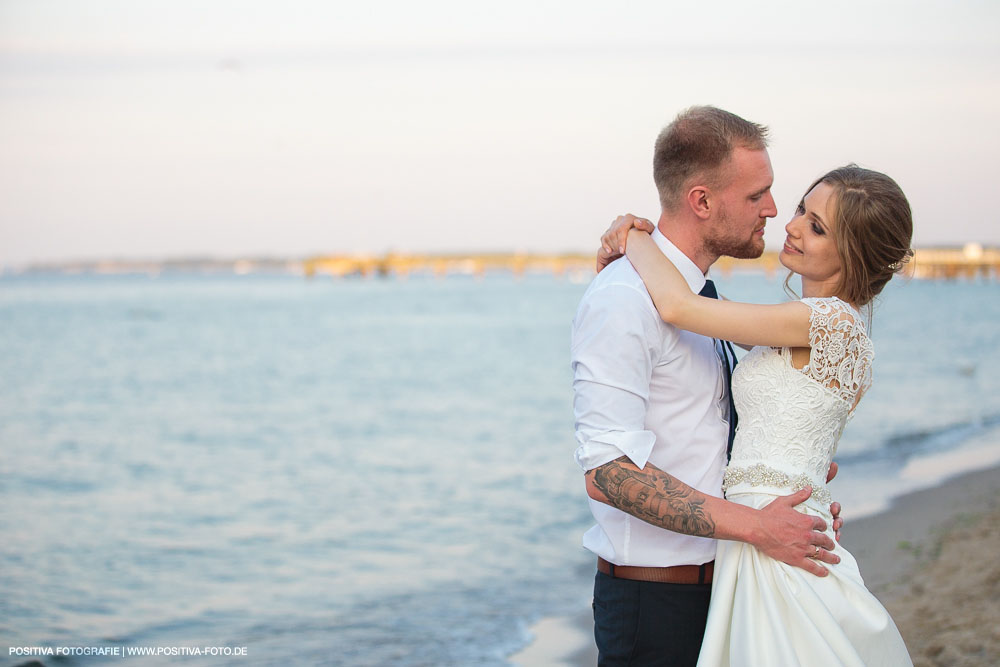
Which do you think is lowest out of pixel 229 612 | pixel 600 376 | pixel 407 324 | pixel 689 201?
pixel 407 324

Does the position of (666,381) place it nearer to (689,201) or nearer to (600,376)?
(600,376)

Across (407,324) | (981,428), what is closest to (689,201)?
(981,428)

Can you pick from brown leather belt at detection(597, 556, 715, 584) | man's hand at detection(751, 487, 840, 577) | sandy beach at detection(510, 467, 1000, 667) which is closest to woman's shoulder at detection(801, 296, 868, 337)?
man's hand at detection(751, 487, 840, 577)

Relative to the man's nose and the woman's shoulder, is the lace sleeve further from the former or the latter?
the man's nose

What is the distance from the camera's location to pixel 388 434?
18.9 metres

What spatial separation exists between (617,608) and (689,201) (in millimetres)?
1129

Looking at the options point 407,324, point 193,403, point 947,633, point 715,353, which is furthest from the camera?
point 407,324

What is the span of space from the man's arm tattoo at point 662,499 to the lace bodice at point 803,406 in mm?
233

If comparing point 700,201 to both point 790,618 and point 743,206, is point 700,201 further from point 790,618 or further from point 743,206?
point 790,618

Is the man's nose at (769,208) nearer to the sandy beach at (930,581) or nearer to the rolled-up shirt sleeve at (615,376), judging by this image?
the rolled-up shirt sleeve at (615,376)

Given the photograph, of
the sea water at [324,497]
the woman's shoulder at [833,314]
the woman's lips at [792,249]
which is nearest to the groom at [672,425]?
the woman's lips at [792,249]

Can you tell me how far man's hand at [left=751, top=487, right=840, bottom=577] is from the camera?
245cm

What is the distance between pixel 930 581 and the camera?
275 inches

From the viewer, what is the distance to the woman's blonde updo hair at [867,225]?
8.71 feet
